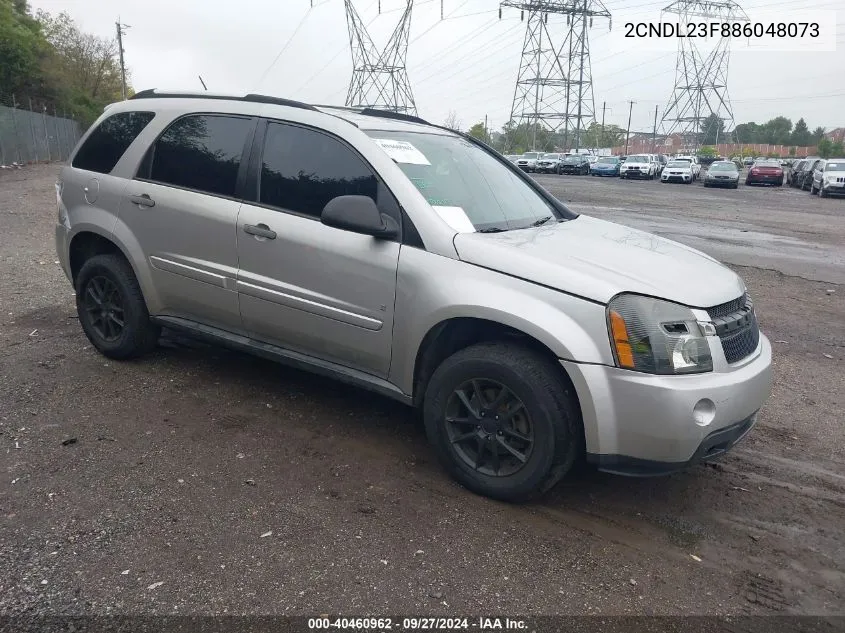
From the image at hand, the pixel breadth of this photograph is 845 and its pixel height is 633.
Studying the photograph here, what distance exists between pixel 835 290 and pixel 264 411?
794 cm

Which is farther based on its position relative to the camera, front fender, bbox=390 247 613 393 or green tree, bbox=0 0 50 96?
green tree, bbox=0 0 50 96

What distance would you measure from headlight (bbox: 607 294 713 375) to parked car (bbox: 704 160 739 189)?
35781 millimetres

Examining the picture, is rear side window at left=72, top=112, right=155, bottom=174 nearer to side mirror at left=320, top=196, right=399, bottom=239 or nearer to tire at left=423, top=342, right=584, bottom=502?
side mirror at left=320, top=196, right=399, bottom=239

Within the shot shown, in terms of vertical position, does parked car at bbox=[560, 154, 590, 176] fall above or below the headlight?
above

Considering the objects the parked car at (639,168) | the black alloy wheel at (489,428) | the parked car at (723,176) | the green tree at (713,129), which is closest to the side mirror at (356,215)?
the black alloy wheel at (489,428)

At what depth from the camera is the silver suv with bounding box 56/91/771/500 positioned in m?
3.11

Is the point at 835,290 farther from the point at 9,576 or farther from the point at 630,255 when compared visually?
the point at 9,576

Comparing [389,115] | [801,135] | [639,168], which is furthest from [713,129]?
[389,115]

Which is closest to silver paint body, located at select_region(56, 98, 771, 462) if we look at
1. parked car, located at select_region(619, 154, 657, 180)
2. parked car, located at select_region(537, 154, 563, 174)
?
parked car, located at select_region(619, 154, 657, 180)

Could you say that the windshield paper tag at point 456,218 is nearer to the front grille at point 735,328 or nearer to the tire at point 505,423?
the tire at point 505,423

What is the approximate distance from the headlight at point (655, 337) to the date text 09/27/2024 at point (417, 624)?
47.2 inches

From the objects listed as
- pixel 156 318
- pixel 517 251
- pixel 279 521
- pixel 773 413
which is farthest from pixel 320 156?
pixel 773 413

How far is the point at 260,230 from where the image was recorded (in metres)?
4.09

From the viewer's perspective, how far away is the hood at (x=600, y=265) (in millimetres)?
3182
